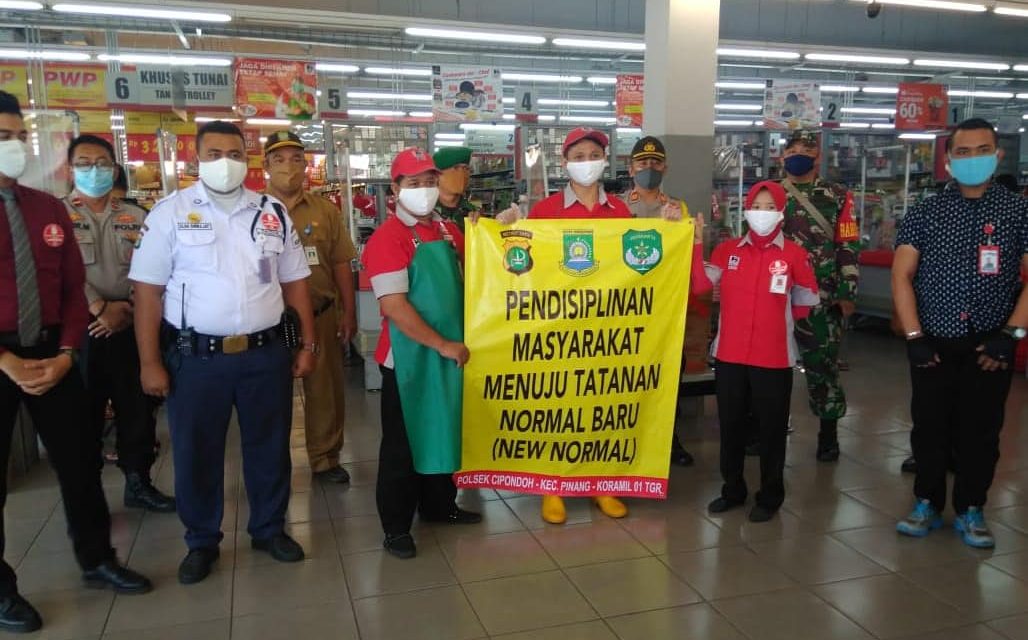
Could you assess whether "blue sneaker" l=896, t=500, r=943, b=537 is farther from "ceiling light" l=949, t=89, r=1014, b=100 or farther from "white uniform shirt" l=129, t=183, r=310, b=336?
"ceiling light" l=949, t=89, r=1014, b=100

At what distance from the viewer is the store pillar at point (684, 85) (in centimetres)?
518

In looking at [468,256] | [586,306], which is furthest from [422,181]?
[586,306]

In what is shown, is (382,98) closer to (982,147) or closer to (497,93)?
(497,93)

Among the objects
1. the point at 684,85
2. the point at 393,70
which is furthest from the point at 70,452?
the point at 393,70

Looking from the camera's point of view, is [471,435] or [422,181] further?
[471,435]

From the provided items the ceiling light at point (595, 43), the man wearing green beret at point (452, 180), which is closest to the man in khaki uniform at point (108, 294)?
the man wearing green beret at point (452, 180)

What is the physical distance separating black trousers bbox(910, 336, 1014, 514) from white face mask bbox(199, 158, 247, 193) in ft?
9.47

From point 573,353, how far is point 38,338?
6.67 feet

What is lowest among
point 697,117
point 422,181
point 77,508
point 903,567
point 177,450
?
point 903,567

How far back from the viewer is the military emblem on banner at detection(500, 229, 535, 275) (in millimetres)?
3215

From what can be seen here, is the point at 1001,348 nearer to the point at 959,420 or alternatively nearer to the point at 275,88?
the point at 959,420

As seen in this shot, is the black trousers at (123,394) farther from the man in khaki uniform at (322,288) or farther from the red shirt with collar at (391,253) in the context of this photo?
the red shirt with collar at (391,253)

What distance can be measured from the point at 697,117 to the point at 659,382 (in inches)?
101

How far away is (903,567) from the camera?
9.93 ft
